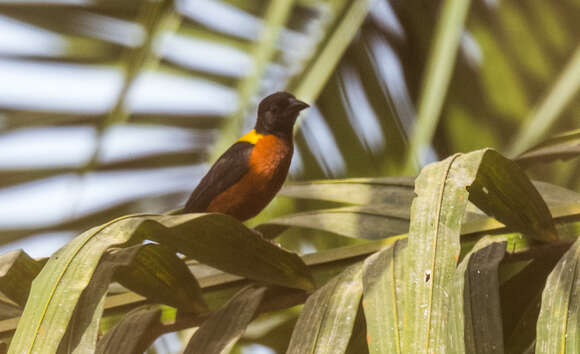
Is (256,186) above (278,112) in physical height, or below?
below

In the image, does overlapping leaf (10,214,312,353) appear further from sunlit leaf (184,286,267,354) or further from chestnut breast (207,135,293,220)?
chestnut breast (207,135,293,220)

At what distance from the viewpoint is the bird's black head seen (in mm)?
1506

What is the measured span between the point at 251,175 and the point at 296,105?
0.58ft

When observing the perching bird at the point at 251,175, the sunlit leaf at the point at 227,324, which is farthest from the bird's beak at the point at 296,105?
the sunlit leaf at the point at 227,324

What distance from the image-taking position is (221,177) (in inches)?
59.8

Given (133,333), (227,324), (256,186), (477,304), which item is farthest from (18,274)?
(256,186)

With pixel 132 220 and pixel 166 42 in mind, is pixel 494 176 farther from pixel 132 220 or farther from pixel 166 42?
pixel 166 42

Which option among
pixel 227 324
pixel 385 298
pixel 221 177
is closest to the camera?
pixel 385 298

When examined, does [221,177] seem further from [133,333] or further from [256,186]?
[133,333]

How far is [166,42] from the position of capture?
1.56 metres

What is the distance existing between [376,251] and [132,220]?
0.34m

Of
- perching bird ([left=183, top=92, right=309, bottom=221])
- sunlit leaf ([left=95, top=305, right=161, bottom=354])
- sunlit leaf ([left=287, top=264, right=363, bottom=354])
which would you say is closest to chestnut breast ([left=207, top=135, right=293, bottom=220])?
perching bird ([left=183, top=92, right=309, bottom=221])

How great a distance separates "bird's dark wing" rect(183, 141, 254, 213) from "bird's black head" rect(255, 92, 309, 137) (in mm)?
67

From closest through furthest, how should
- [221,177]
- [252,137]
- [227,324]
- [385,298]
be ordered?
[385,298], [227,324], [221,177], [252,137]
